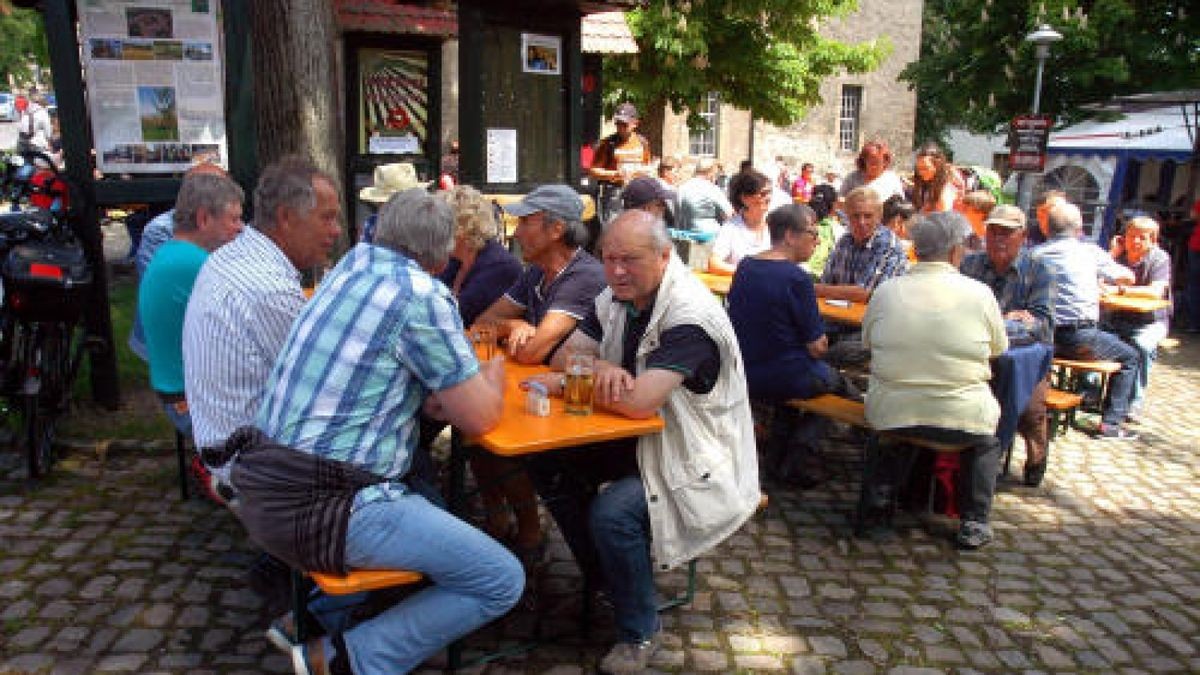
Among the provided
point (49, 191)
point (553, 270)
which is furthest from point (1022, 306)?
point (49, 191)

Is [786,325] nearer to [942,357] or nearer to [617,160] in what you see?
[942,357]

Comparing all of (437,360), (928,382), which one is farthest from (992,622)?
(437,360)

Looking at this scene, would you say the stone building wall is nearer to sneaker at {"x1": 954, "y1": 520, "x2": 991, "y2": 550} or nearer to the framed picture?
the framed picture

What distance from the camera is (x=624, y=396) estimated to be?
9.94 ft

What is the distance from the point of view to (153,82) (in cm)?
538

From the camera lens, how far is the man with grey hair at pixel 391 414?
253cm

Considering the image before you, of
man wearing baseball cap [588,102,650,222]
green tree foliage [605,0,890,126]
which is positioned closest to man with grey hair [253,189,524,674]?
man wearing baseball cap [588,102,650,222]

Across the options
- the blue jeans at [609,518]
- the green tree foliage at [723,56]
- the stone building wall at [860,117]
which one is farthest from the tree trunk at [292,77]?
the stone building wall at [860,117]

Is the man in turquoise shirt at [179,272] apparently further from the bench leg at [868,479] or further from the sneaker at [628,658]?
the bench leg at [868,479]

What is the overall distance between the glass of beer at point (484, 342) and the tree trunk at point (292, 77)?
Result: 214 cm

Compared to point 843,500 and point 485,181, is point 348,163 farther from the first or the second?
point 843,500

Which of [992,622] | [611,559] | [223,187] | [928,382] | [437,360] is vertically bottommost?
[992,622]

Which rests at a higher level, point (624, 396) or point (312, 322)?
point (312, 322)

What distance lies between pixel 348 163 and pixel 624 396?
6.43 metres
